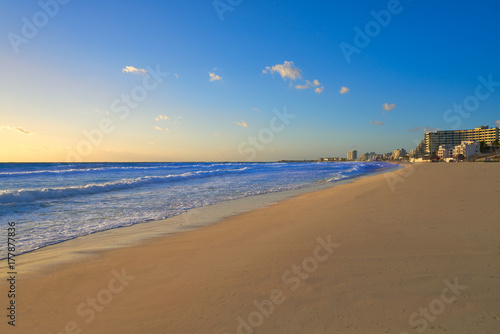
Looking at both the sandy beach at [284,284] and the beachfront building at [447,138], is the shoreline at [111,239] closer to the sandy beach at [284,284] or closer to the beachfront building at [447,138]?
the sandy beach at [284,284]

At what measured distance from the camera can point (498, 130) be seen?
472 ft

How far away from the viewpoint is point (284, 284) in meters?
3.62

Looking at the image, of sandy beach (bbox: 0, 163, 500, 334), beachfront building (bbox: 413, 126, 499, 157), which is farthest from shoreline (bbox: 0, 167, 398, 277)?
beachfront building (bbox: 413, 126, 499, 157)

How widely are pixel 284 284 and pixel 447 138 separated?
22336cm

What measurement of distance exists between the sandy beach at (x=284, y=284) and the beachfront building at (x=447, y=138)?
189 meters

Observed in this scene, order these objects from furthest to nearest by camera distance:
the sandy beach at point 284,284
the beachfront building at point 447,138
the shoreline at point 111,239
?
the beachfront building at point 447,138, the shoreline at point 111,239, the sandy beach at point 284,284

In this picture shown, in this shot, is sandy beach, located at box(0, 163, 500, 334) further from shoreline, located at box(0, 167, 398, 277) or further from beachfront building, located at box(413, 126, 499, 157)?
beachfront building, located at box(413, 126, 499, 157)

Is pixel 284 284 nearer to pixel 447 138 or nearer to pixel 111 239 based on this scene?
pixel 111 239

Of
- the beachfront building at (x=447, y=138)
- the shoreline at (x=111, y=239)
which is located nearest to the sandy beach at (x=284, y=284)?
the shoreline at (x=111, y=239)

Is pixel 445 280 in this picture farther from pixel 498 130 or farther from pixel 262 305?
pixel 498 130

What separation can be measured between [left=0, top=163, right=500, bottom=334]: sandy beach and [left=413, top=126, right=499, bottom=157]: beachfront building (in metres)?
189

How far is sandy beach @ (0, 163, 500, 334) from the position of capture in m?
2.80

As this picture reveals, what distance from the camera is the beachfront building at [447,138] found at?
154863mm

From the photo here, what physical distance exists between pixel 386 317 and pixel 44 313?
15.1 feet
